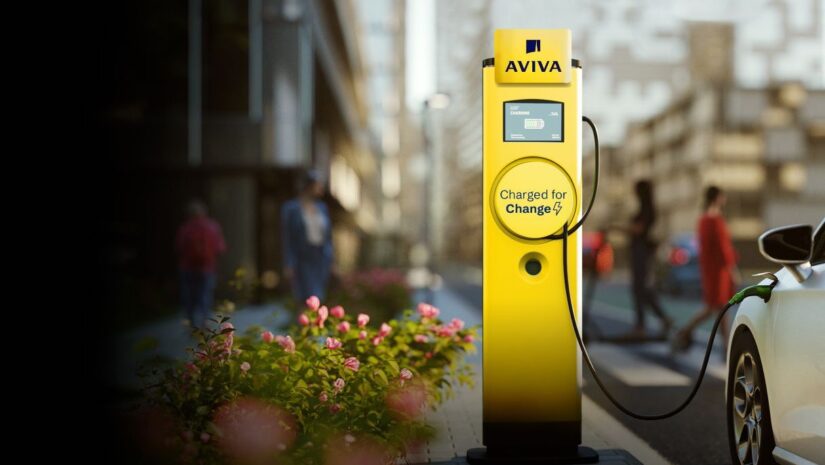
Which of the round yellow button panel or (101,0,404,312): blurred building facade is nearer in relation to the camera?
the round yellow button panel

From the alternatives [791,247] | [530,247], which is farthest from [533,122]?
[791,247]

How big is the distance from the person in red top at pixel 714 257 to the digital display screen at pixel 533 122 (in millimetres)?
6100

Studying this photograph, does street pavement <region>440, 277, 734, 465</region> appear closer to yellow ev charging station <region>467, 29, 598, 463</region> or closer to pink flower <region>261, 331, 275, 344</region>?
yellow ev charging station <region>467, 29, 598, 463</region>

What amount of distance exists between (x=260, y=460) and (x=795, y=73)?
98.3m

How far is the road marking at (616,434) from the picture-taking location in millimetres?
5594

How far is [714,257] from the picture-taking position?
10.3 m

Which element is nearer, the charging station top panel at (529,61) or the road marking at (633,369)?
the charging station top panel at (529,61)

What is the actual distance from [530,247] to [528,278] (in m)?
0.15

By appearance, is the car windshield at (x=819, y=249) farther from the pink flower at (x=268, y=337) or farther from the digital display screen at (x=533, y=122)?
the pink flower at (x=268, y=337)

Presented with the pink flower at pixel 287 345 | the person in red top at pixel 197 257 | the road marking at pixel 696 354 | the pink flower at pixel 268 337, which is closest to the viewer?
the pink flower at pixel 287 345

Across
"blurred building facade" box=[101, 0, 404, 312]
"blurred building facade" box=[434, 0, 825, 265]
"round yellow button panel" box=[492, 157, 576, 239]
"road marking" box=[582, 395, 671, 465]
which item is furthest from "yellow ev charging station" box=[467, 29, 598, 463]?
"blurred building facade" box=[434, 0, 825, 265]

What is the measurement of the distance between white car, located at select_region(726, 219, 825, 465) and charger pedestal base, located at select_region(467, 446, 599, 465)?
0.75m

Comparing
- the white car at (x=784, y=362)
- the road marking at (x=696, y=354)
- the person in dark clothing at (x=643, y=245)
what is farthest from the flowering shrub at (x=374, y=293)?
the white car at (x=784, y=362)

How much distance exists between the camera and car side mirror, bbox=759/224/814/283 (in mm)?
4047
